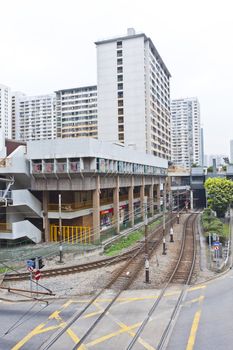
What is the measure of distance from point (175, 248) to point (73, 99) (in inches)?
4190

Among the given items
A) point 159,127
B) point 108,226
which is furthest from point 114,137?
point 108,226

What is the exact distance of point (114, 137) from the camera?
276ft

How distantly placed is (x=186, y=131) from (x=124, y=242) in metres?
157

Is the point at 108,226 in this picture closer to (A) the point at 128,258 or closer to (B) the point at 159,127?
(A) the point at 128,258

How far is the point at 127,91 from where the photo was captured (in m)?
83.1

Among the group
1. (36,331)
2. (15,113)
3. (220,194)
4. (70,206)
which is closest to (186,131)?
(15,113)

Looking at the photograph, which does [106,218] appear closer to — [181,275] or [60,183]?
[60,183]

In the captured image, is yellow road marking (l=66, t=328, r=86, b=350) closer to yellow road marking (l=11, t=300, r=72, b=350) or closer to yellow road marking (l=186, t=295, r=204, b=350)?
yellow road marking (l=11, t=300, r=72, b=350)

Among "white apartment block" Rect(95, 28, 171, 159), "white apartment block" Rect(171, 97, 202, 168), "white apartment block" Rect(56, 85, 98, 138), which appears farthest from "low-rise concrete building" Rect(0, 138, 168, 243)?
"white apartment block" Rect(171, 97, 202, 168)

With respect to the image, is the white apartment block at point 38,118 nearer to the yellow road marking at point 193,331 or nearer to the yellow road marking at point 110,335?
the yellow road marking at point 193,331

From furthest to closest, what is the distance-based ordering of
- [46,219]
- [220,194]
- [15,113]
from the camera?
[15,113] → [220,194] → [46,219]

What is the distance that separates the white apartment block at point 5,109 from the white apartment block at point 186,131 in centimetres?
9144

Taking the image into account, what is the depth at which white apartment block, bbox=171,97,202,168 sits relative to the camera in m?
183

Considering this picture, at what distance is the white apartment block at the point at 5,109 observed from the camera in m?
160
